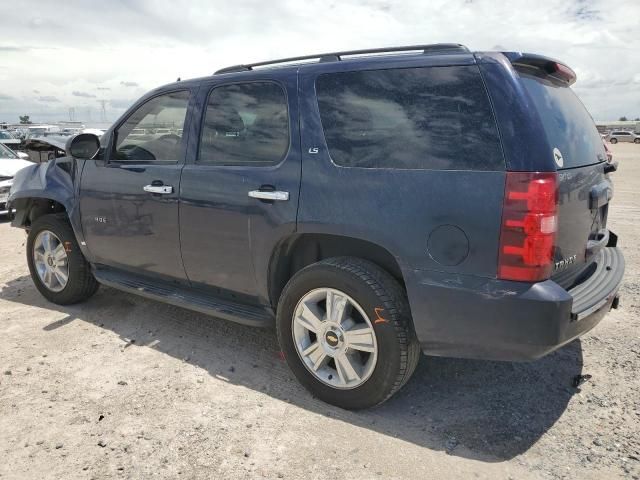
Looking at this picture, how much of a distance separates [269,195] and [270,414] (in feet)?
4.22

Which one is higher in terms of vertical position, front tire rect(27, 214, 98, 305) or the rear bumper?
the rear bumper

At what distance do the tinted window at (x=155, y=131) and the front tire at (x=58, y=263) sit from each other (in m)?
1.02

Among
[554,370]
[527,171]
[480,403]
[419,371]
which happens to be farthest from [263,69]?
[554,370]

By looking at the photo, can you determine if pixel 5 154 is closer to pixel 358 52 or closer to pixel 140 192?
pixel 140 192

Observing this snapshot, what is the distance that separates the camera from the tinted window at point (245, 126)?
3.19 meters

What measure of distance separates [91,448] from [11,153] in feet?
36.1

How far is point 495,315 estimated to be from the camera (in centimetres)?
244

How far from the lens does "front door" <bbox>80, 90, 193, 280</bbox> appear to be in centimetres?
370

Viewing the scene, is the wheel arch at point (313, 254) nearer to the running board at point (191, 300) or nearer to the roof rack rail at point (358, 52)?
the running board at point (191, 300)

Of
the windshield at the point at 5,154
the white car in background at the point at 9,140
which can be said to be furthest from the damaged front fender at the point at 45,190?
the white car in background at the point at 9,140

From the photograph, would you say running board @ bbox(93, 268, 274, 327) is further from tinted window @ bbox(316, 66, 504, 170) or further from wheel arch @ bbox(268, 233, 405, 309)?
tinted window @ bbox(316, 66, 504, 170)

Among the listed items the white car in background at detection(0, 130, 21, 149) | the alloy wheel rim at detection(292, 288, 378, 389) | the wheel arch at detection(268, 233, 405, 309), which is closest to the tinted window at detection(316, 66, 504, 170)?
the wheel arch at detection(268, 233, 405, 309)

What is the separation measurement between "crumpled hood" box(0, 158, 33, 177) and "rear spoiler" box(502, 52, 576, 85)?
956 centimetres

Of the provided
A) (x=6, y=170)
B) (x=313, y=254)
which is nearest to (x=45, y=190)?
(x=313, y=254)
